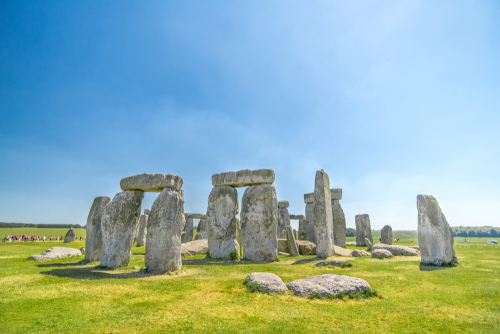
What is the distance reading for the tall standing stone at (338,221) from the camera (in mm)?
18245

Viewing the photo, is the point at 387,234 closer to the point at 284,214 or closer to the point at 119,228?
the point at 284,214

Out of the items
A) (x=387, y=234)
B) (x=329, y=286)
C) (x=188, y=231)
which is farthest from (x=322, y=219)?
(x=188, y=231)

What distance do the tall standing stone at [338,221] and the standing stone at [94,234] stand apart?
13771 mm

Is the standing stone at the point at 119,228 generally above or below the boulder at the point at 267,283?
above

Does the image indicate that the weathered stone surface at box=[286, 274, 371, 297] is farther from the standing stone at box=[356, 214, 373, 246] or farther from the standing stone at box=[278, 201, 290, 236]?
the standing stone at box=[278, 201, 290, 236]

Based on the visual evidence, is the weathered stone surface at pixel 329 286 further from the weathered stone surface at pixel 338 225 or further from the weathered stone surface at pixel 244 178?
the weathered stone surface at pixel 338 225

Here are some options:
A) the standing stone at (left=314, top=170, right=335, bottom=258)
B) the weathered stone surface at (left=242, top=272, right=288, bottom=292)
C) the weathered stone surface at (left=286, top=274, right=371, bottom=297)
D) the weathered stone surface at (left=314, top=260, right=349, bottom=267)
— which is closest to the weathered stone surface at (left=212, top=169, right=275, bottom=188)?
the standing stone at (left=314, top=170, right=335, bottom=258)

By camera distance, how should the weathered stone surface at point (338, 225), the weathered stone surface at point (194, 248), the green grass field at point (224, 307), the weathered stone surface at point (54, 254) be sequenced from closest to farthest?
the green grass field at point (224, 307) < the weathered stone surface at point (54, 254) < the weathered stone surface at point (194, 248) < the weathered stone surface at point (338, 225)

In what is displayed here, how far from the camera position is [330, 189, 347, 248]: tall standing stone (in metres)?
18.2

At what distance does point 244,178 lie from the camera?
1250cm

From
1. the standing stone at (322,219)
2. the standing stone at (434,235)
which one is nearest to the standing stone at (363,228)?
the standing stone at (322,219)

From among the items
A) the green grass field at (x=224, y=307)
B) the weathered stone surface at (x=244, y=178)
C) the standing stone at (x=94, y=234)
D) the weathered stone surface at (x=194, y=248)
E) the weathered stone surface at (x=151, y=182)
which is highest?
the weathered stone surface at (x=244, y=178)

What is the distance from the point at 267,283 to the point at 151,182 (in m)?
4.53

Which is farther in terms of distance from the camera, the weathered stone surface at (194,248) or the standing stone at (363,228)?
the standing stone at (363,228)
